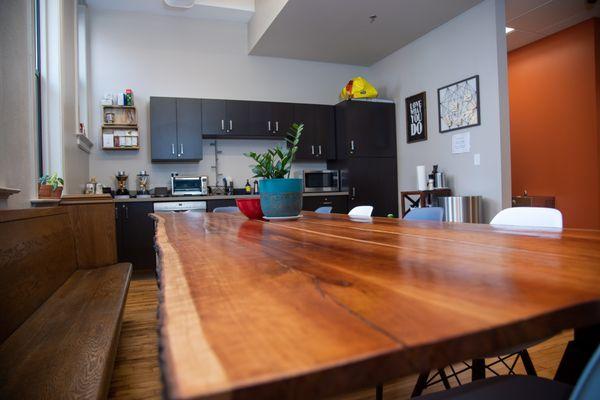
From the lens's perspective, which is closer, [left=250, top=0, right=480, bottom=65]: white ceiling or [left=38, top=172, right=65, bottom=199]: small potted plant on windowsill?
[left=38, top=172, right=65, bottom=199]: small potted plant on windowsill

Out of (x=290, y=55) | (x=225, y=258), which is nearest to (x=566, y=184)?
(x=290, y=55)

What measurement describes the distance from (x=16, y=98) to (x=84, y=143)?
2.04 metres

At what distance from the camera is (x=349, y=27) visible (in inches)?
176

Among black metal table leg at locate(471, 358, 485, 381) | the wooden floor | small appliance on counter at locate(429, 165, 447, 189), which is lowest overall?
the wooden floor

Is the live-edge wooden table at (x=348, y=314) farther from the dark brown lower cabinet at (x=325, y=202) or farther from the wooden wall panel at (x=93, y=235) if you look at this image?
the dark brown lower cabinet at (x=325, y=202)

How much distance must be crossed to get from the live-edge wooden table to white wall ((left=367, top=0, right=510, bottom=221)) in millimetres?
3547

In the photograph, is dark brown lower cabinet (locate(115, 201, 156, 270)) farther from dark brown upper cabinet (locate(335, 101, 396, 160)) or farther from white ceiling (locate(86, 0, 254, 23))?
dark brown upper cabinet (locate(335, 101, 396, 160))

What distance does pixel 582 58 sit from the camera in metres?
4.81

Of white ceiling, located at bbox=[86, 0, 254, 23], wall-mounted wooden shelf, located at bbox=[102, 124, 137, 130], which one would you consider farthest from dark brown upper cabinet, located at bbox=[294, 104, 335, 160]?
wall-mounted wooden shelf, located at bbox=[102, 124, 137, 130]

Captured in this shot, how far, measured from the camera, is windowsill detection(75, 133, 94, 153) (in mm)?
3931

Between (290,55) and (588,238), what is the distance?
5038mm

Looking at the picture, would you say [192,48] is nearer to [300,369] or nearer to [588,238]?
[588,238]

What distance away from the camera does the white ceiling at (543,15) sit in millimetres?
4262

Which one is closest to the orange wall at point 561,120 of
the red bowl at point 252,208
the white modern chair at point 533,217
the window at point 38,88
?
the white modern chair at point 533,217
